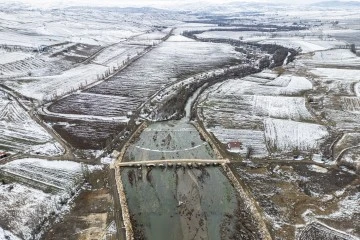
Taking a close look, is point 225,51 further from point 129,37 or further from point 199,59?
point 129,37

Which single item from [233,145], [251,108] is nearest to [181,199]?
[233,145]

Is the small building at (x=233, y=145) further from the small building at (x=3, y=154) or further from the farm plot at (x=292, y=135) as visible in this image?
the small building at (x=3, y=154)

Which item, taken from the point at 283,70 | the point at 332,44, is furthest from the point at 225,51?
the point at 332,44

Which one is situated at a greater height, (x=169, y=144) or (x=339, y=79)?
(x=339, y=79)

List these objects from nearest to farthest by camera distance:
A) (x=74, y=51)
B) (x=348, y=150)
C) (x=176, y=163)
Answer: (x=176, y=163), (x=348, y=150), (x=74, y=51)

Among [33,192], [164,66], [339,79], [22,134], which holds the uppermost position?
[164,66]

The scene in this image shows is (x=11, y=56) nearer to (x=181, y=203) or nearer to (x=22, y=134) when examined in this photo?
(x=22, y=134)
